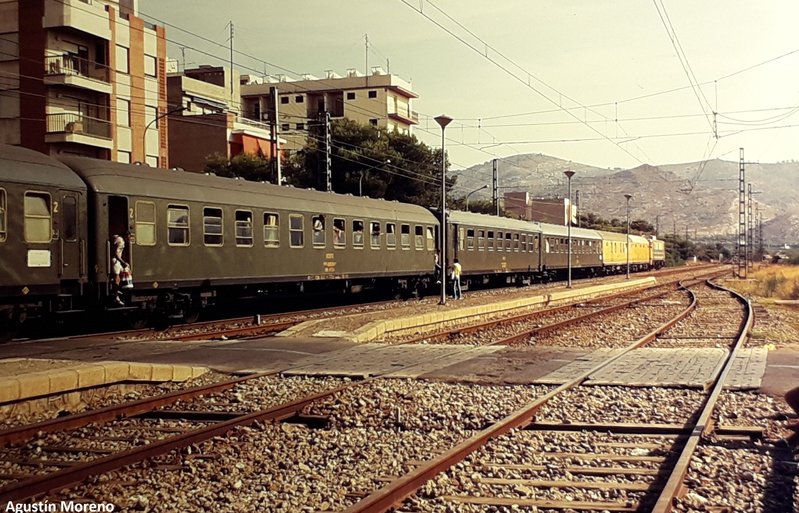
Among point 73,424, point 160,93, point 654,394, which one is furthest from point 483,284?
point 73,424

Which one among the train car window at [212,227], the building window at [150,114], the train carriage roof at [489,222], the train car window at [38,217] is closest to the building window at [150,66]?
the building window at [150,114]

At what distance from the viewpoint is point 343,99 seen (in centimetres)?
8544

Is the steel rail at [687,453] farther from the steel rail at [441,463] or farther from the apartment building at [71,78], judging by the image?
the apartment building at [71,78]

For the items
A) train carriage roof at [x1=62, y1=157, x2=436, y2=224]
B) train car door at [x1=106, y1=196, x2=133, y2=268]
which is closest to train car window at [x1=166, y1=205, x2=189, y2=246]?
train carriage roof at [x1=62, y1=157, x2=436, y2=224]

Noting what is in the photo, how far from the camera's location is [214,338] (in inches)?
642

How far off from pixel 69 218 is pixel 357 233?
11004mm

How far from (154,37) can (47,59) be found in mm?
8383

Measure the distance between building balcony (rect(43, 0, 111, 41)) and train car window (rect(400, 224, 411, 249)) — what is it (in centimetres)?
2206

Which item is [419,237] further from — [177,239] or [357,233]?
[177,239]

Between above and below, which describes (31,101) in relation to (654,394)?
above

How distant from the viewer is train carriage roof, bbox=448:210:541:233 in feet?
108

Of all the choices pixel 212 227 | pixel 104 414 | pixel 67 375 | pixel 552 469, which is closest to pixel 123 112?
pixel 212 227

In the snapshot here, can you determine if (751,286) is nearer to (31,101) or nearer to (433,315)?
(433,315)

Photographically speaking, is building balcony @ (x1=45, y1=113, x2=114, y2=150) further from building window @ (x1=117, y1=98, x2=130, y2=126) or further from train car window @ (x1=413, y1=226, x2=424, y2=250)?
train car window @ (x1=413, y1=226, x2=424, y2=250)
